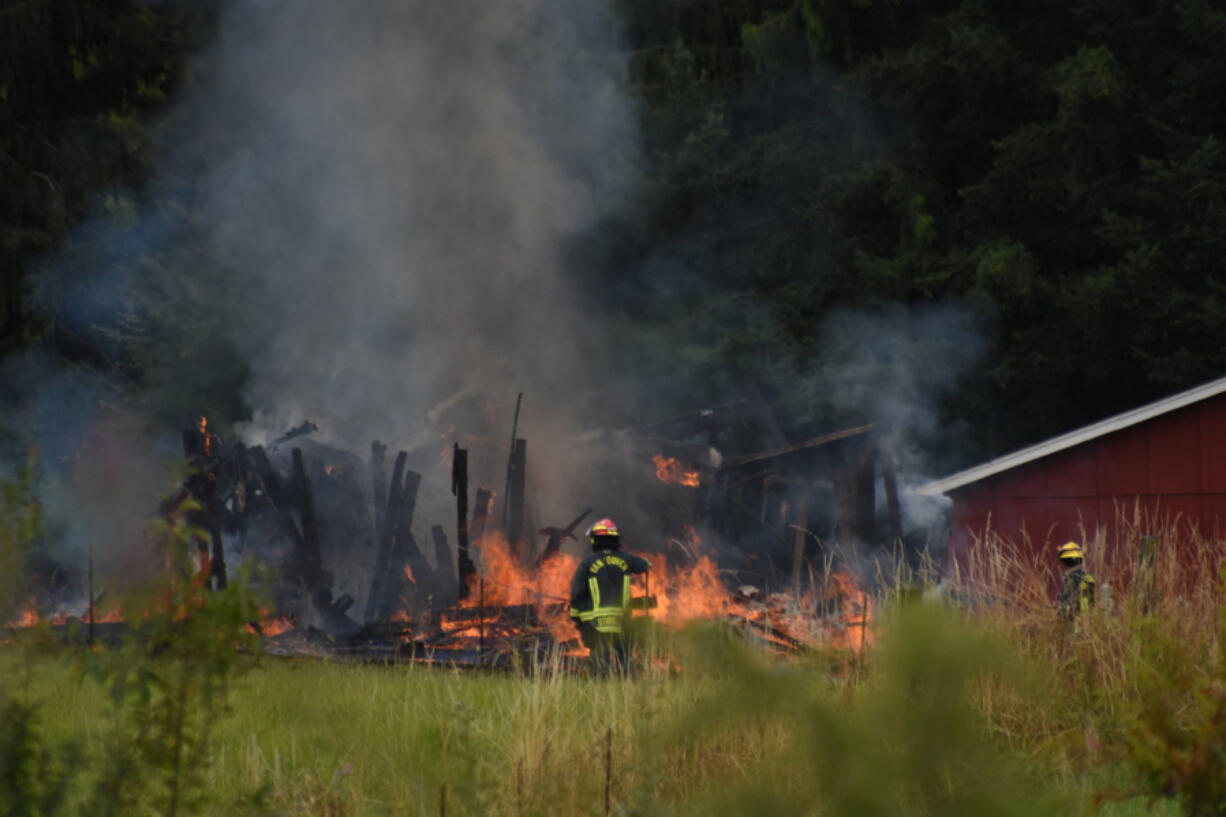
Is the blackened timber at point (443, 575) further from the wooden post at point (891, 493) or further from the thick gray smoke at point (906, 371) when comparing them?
the thick gray smoke at point (906, 371)

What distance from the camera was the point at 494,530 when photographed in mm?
A: 16062

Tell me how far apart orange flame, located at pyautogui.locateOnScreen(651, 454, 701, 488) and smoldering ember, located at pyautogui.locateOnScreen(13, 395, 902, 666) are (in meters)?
0.02

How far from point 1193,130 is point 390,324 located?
47.3 ft

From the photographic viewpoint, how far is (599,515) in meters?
18.1

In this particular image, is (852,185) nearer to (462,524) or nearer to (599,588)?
(462,524)

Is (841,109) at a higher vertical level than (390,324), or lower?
higher

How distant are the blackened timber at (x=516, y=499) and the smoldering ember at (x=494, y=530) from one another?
3 centimetres

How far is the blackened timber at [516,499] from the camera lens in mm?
15445

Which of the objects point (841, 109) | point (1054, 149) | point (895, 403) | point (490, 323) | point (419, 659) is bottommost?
point (419, 659)

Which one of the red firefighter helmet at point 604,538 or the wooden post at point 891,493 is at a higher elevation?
the wooden post at point 891,493

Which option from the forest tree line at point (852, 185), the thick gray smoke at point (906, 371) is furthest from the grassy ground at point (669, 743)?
the forest tree line at point (852, 185)

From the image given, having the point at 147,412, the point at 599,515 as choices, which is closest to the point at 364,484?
the point at 599,515

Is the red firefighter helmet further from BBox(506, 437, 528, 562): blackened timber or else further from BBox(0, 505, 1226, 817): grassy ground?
BBox(506, 437, 528, 562): blackened timber

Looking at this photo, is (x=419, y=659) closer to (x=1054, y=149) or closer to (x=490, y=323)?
(x=490, y=323)
